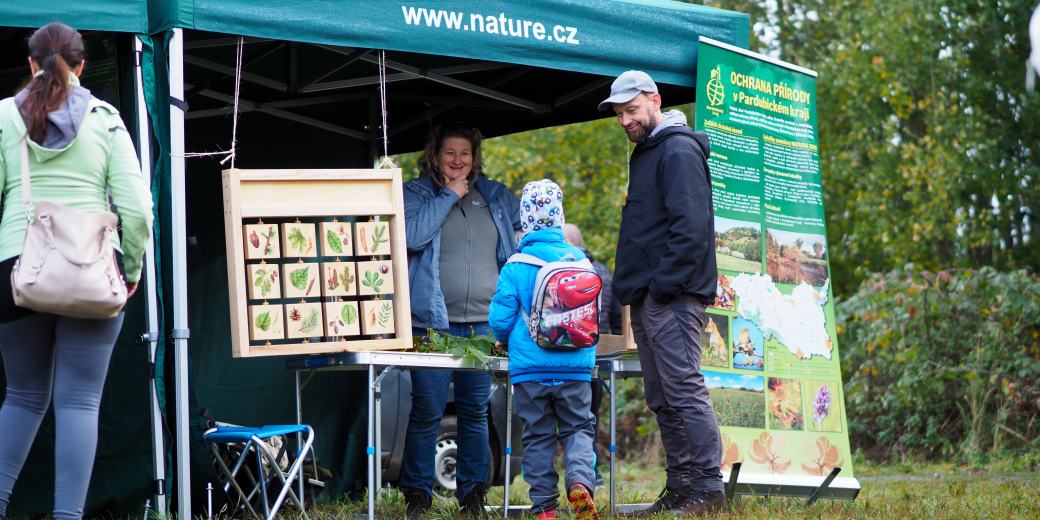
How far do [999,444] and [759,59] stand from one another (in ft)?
17.2

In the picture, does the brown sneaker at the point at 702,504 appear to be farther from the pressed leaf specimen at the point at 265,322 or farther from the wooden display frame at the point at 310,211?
the pressed leaf specimen at the point at 265,322

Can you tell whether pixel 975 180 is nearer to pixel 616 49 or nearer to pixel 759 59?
pixel 759 59

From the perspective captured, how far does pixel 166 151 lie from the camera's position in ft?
17.4

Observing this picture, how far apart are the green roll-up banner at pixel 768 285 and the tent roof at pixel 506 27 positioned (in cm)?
18

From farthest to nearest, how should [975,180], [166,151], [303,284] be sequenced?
[975,180], [303,284], [166,151]

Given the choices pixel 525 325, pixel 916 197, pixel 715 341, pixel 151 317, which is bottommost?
pixel 715 341

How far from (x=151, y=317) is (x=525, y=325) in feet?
5.15

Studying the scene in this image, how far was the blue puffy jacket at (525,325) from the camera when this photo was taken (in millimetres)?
5586

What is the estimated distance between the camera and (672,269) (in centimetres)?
559

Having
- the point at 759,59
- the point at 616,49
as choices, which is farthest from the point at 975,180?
the point at 616,49

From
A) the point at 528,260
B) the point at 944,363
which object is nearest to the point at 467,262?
the point at 528,260

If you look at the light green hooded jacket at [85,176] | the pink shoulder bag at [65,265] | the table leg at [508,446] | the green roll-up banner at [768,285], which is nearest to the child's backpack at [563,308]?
the table leg at [508,446]

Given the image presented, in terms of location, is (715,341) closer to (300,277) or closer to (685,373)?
(685,373)

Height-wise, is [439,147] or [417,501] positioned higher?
[439,147]
